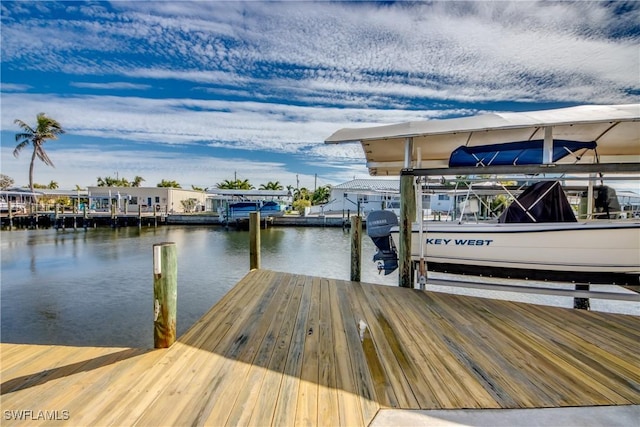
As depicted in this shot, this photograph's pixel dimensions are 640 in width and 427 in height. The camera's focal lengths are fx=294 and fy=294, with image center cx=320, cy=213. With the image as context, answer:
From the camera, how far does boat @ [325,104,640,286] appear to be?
3.08 m

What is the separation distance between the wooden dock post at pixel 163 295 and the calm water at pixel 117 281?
332 cm

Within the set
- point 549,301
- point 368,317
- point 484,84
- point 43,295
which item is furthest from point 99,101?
point 549,301

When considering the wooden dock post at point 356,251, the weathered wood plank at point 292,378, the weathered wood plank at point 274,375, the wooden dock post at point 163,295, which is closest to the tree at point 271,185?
the wooden dock post at point 356,251

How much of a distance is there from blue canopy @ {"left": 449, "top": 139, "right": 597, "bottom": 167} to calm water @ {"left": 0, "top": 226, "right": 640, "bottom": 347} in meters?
3.30

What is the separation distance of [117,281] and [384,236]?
27.1ft

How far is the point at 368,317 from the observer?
2877mm

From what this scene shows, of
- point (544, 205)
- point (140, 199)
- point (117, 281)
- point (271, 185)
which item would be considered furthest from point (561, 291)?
point (271, 185)

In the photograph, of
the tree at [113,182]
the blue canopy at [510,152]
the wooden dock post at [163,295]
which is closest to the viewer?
the wooden dock post at [163,295]

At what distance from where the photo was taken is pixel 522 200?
12.5ft

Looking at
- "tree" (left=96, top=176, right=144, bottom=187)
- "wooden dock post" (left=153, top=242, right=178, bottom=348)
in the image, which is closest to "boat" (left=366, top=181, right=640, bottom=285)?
"wooden dock post" (left=153, top=242, right=178, bottom=348)

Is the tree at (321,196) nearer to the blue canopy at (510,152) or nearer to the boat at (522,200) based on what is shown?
the boat at (522,200)

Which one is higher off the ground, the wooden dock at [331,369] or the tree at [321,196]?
the tree at [321,196]

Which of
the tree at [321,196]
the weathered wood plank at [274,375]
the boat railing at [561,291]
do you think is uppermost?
the tree at [321,196]

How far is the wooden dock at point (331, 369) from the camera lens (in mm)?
1531
